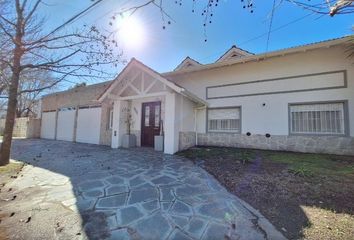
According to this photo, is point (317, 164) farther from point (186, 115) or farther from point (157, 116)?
point (157, 116)

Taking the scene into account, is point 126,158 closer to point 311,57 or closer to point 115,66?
point 115,66

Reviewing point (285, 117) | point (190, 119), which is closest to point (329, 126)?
point (285, 117)

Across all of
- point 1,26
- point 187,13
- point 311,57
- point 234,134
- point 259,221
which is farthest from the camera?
point 234,134

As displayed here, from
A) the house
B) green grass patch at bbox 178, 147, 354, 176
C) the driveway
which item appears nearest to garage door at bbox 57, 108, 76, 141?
the house

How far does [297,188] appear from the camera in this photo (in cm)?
474

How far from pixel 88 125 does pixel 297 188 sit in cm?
1363

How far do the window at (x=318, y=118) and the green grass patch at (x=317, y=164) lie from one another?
122 cm

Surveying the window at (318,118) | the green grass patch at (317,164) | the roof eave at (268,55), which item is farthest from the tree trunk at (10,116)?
the window at (318,118)

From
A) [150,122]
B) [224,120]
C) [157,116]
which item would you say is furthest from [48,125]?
[224,120]

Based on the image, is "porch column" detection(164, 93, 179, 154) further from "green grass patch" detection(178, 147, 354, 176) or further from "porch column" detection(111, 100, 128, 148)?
"porch column" detection(111, 100, 128, 148)

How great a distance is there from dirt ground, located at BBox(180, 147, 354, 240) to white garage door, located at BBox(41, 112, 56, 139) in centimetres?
1563

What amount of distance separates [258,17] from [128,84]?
8293 mm

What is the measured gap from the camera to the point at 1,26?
21.1 ft

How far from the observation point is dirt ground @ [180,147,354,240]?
10.8 ft
